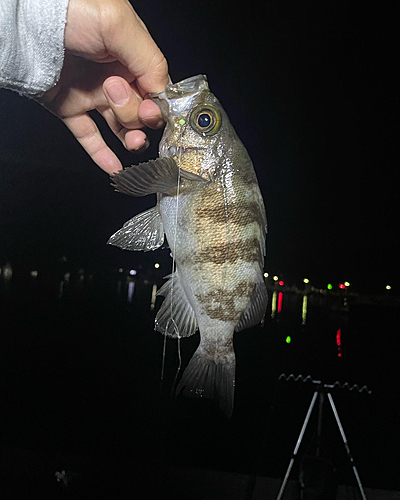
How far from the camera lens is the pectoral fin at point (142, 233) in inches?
44.2

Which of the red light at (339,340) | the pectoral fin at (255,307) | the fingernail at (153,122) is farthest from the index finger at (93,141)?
the red light at (339,340)

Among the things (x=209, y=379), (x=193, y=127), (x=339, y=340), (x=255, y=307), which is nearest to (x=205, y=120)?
(x=193, y=127)

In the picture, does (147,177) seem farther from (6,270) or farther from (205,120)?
(6,270)

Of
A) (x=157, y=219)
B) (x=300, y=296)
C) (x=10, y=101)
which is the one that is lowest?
(x=300, y=296)

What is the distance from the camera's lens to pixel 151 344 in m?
9.47

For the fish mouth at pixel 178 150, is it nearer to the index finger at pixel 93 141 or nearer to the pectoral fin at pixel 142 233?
the pectoral fin at pixel 142 233

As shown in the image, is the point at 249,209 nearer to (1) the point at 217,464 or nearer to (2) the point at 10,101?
(2) the point at 10,101

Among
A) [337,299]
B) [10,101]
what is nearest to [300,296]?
[337,299]

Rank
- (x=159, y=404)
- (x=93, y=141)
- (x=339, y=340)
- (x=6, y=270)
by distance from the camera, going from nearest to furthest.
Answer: (x=93, y=141), (x=159, y=404), (x=339, y=340), (x=6, y=270)

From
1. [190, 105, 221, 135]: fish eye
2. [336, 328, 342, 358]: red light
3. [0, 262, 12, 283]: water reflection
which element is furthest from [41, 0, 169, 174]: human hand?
[0, 262, 12, 283]: water reflection

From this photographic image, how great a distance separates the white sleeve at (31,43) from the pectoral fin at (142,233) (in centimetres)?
47

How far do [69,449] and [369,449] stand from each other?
3.50 m

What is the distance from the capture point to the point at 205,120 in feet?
3.93

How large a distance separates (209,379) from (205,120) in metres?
0.75
